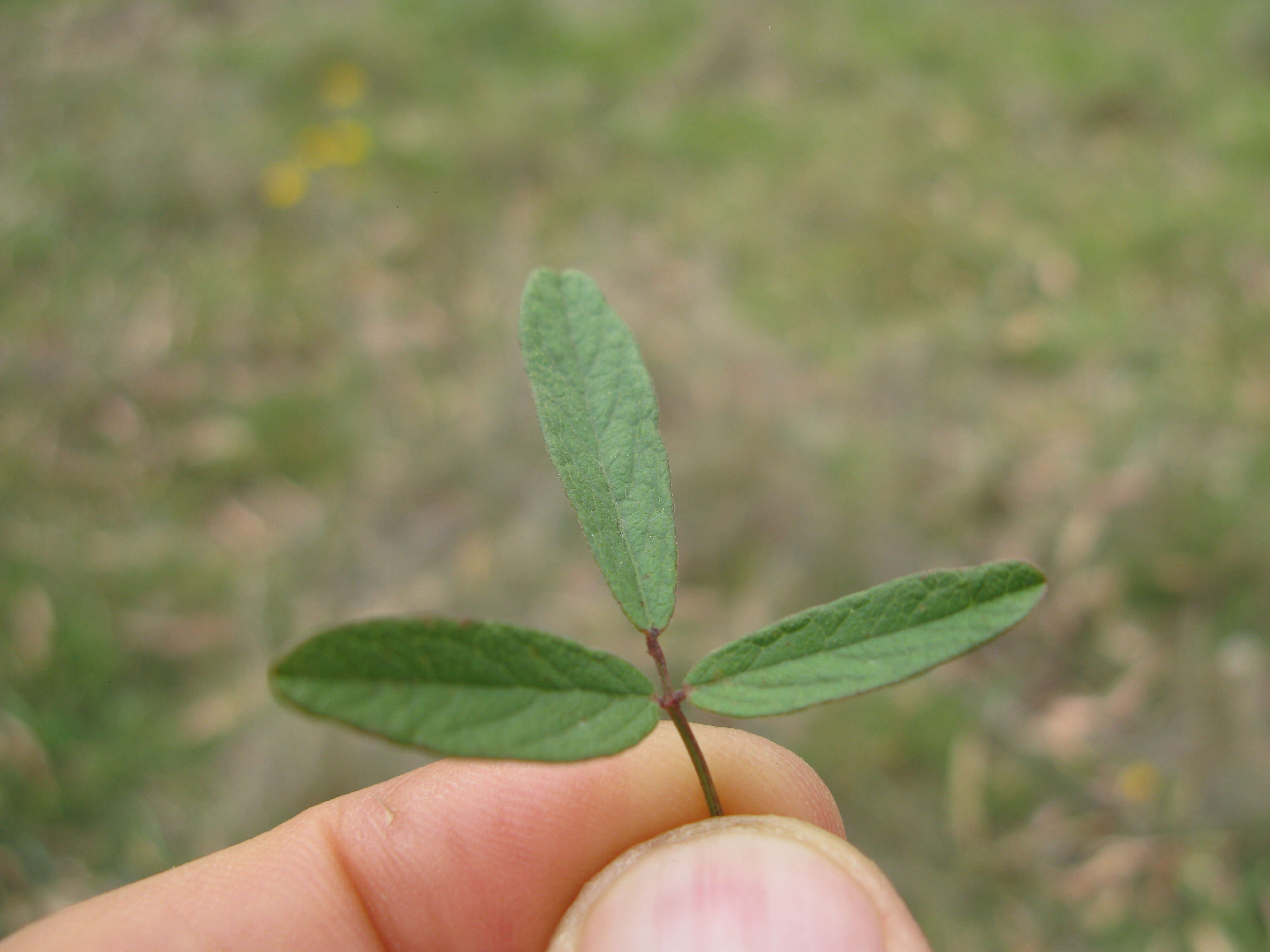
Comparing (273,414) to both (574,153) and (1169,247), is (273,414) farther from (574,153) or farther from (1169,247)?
(1169,247)

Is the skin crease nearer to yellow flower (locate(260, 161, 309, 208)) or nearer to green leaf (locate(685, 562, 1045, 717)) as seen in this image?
green leaf (locate(685, 562, 1045, 717))

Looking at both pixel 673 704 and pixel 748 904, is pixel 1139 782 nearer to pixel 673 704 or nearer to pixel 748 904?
pixel 748 904

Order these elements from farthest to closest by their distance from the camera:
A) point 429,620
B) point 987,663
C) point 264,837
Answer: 1. point 987,663
2. point 264,837
3. point 429,620

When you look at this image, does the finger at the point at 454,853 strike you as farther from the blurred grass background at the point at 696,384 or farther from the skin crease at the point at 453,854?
the blurred grass background at the point at 696,384

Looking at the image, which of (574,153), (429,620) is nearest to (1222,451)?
(574,153)

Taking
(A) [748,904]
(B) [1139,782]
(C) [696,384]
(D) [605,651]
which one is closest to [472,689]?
(D) [605,651]

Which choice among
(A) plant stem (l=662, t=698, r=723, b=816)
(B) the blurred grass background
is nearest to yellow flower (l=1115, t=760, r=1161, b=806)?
(B) the blurred grass background
